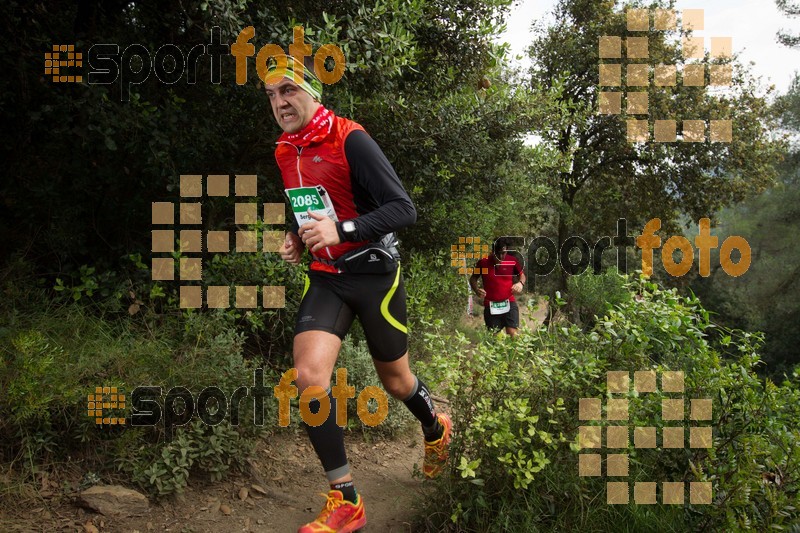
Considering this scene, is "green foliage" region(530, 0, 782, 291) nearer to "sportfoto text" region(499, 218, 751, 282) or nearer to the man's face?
"sportfoto text" region(499, 218, 751, 282)

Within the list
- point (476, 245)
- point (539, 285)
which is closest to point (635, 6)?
point (539, 285)

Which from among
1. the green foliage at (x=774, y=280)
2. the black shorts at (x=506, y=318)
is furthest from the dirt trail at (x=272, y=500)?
the green foliage at (x=774, y=280)

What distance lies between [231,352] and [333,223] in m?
2.28

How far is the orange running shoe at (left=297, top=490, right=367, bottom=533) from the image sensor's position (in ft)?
10.4

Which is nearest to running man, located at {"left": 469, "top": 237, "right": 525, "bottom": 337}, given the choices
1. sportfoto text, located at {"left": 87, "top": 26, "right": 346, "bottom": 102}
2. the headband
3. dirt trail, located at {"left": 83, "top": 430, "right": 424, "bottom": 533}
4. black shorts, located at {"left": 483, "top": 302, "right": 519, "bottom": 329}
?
black shorts, located at {"left": 483, "top": 302, "right": 519, "bottom": 329}

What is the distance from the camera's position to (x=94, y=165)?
5.46 metres

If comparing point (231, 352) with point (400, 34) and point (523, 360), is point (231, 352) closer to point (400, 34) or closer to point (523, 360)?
point (523, 360)

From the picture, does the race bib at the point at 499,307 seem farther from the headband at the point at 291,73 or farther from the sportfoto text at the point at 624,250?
the headband at the point at 291,73

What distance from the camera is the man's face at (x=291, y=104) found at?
3201 mm

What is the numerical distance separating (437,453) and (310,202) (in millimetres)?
1818

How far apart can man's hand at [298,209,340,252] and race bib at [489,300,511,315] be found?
19.7 ft

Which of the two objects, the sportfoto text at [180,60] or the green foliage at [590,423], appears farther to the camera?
the sportfoto text at [180,60]

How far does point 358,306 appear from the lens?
3.34 meters

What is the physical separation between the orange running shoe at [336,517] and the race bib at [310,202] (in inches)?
60.6
